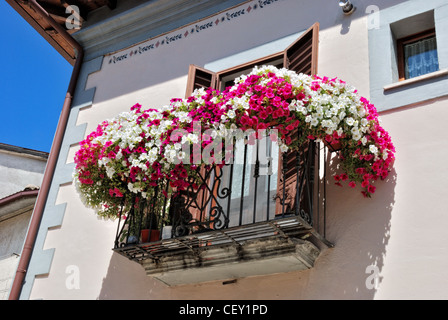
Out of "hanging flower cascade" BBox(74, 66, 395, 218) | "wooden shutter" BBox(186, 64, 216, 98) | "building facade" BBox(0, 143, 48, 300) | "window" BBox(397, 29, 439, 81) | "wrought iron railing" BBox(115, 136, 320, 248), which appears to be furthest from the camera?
"building facade" BBox(0, 143, 48, 300)

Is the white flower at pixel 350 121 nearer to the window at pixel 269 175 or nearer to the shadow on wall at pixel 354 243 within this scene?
the window at pixel 269 175

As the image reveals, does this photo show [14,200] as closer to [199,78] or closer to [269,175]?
[199,78]

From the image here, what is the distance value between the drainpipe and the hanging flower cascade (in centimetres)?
183

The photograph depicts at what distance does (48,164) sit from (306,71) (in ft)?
11.8

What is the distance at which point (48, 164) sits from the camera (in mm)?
7711

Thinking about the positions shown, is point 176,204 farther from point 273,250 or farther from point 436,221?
point 436,221

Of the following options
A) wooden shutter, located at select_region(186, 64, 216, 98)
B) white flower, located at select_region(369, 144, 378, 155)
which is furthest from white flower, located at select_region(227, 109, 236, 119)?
wooden shutter, located at select_region(186, 64, 216, 98)

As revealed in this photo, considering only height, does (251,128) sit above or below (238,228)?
above

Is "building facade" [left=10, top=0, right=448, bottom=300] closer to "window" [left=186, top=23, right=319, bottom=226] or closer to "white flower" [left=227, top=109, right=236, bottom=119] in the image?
"window" [left=186, top=23, right=319, bottom=226]

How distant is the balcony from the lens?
5.02 m

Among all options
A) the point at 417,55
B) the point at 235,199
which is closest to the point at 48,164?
the point at 235,199

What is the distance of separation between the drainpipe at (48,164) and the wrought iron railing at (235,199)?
1531 mm

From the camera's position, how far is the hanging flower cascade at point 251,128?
5.06 metres
